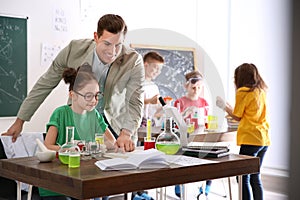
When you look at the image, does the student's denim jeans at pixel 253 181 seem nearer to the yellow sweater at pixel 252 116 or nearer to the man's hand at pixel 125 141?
→ the yellow sweater at pixel 252 116

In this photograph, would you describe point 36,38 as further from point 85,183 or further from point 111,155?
point 85,183

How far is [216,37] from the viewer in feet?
19.3

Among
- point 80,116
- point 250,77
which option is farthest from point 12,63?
point 80,116

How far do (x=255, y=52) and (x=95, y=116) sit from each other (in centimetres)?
399

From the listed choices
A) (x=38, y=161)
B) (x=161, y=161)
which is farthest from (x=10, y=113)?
(x=161, y=161)

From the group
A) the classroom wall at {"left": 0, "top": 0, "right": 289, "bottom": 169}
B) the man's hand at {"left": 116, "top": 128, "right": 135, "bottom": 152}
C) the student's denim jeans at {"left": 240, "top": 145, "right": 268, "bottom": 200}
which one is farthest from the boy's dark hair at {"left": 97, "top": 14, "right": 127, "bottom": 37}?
the classroom wall at {"left": 0, "top": 0, "right": 289, "bottom": 169}

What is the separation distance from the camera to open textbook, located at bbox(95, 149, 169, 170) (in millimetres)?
1758

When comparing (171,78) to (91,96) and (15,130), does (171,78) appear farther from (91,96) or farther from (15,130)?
(15,130)

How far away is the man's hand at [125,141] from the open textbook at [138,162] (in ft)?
0.53

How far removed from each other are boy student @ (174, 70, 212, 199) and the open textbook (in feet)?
0.89

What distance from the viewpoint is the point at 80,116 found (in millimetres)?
2098

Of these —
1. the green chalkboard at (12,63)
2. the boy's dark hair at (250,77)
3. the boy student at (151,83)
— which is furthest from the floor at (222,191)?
the boy student at (151,83)

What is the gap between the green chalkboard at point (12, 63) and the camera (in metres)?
4.05

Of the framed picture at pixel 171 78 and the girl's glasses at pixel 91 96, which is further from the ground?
the framed picture at pixel 171 78
